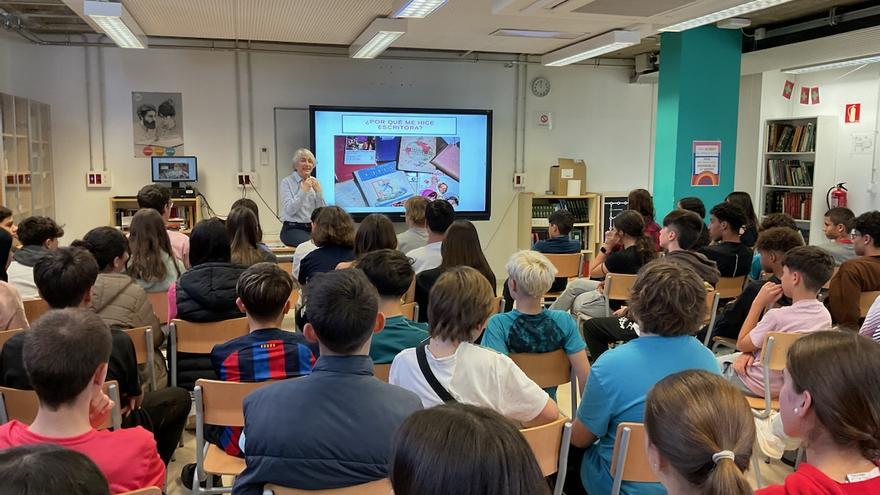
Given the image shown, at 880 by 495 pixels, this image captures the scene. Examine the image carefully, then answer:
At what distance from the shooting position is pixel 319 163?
7859mm

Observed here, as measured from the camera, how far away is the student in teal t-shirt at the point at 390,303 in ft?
8.93

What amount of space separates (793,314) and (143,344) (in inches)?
117

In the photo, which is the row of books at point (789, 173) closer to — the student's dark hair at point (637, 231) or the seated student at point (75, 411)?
the student's dark hair at point (637, 231)

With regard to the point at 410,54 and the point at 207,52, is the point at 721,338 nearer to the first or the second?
the point at 410,54

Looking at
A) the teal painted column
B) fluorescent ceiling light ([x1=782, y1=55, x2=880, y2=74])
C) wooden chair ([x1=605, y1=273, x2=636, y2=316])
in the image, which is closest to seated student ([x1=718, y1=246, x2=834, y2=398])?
wooden chair ([x1=605, y1=273, x2=636, y2=316])

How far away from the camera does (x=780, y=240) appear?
391 centimetres

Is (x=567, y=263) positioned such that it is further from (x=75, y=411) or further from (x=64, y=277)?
(x=75, y=411)

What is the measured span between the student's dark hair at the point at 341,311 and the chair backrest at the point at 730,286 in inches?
140

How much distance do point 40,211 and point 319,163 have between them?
2.88 meters

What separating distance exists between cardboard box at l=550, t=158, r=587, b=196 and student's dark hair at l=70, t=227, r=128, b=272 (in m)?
6.07

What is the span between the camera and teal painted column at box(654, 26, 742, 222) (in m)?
6.84

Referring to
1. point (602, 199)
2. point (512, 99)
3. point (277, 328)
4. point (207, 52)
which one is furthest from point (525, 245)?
point (277, 328)

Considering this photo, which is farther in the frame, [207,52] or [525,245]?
[525,245]

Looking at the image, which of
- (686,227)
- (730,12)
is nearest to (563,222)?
(686,227)
